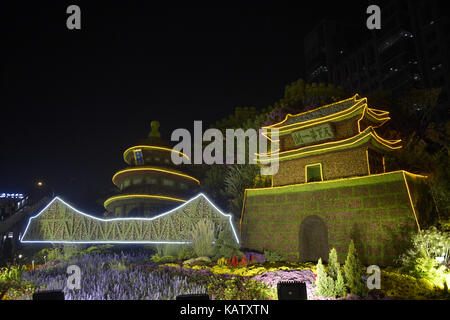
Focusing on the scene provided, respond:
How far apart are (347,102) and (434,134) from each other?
10429 millimetres

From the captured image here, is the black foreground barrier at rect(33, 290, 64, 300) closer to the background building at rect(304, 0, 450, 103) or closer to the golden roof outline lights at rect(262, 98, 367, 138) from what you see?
the golden roof outline lights at rect(262, 98, 367, 138)

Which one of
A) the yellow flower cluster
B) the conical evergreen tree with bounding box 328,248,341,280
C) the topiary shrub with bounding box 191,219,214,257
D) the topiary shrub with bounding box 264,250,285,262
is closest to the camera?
the conical evergreen tree with bounding box 328,248,341,280

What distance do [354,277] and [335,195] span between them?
5.54 metres

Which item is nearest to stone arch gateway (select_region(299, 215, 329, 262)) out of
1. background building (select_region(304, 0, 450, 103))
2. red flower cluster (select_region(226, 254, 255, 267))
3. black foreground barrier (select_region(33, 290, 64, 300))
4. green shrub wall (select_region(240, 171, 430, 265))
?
green shrub wall (select_region(240, 171, 430, 265))

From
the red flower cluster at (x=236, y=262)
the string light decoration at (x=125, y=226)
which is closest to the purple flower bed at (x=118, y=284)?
the red flower cluster at (x=236, y=262)

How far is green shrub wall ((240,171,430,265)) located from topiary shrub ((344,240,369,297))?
4095mm

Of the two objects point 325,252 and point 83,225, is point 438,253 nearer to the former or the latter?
point 325,252

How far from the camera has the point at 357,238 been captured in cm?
1265

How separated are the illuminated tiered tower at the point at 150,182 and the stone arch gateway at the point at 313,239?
9.82 metres

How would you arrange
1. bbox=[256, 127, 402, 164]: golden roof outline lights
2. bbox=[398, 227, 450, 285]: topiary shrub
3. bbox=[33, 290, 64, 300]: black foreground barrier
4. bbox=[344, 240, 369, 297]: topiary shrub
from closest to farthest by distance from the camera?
bbox=[33, 290, 64, 300]: black foreground barrier < bbox=[344, 240, 369, 297]: topiary shrub < bbox=[398, 227, 450, 285]: topiary shrub < bbox=[256, 127, 402, 164]: golden roof outline lights

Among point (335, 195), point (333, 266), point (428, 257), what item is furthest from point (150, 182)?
point (428, 257)

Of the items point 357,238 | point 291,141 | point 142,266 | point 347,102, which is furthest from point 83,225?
point 347,102

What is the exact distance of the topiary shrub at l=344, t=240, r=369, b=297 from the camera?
324 inches

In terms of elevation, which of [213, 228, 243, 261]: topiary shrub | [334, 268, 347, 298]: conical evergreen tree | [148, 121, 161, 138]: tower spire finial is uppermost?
[148, 121, 161, 138]: tower spire finial
